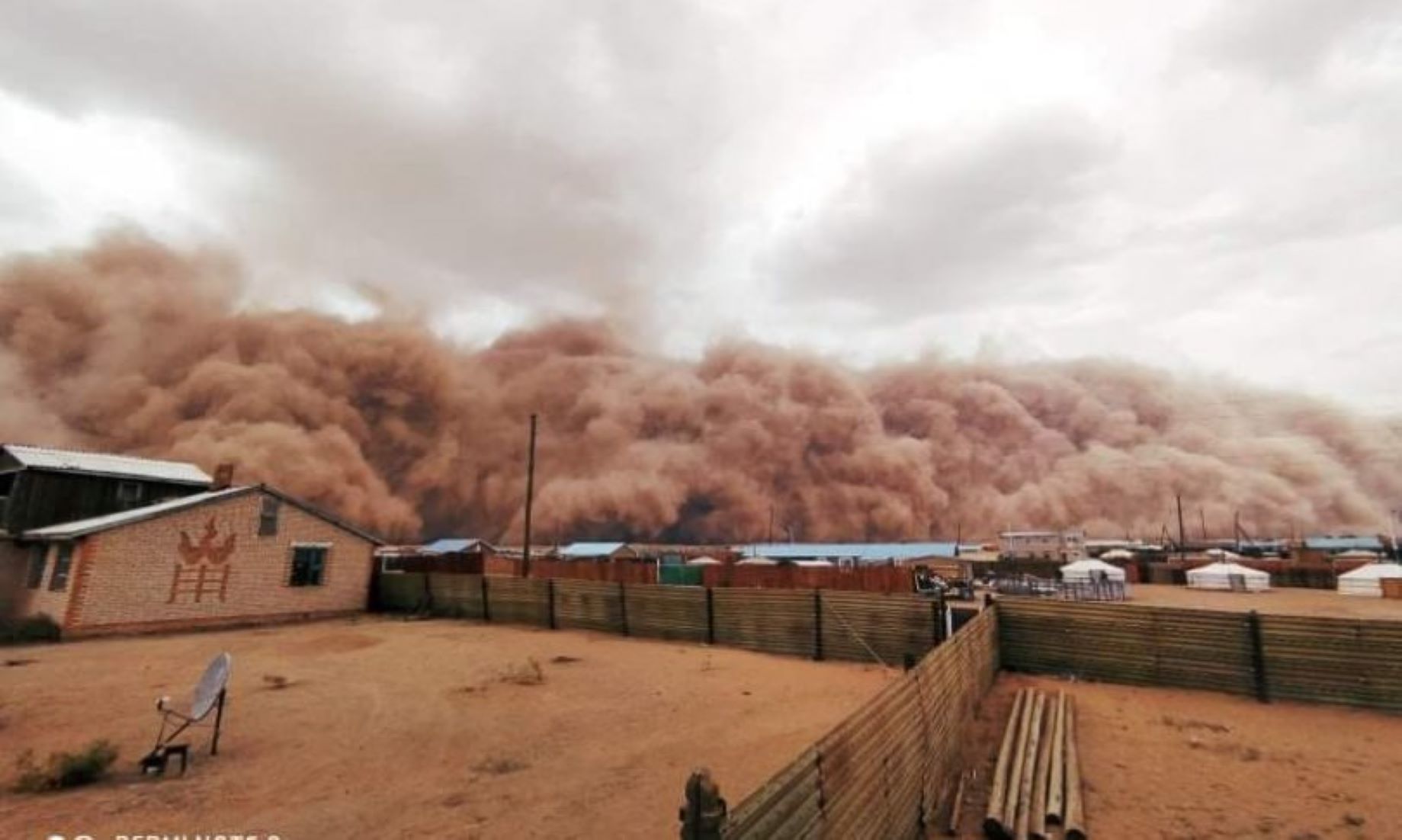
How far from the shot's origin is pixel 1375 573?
37.2m

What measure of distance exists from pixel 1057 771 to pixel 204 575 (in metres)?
23.0

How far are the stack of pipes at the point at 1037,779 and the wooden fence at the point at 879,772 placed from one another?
21.3 inches

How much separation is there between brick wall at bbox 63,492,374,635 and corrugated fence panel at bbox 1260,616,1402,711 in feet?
84.2

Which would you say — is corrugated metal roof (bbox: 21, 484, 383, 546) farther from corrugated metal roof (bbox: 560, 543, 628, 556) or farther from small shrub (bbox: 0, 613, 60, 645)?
corrugated metal roof (bbox: 560, 543, 628, 556)

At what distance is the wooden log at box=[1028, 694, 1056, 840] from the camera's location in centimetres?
601

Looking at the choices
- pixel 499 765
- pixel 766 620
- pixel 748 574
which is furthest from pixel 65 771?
pixel 748 574

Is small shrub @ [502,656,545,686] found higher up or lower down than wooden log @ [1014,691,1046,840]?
lower down

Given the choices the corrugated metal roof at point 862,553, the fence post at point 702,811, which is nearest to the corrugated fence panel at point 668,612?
the fence post at point 702,811

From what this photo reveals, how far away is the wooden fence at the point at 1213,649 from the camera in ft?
33.1

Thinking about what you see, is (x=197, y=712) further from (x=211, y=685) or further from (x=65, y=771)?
(x=65, y=771)

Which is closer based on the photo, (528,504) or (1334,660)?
(1334,660)

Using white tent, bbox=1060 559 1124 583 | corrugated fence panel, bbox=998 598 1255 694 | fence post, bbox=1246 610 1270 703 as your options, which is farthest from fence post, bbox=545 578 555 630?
white tent, bbox=1060 559 1124 583

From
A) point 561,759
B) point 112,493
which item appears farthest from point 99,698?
point 112,493

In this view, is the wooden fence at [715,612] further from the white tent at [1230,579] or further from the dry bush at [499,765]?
the white tent at [1230,579]
